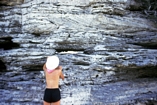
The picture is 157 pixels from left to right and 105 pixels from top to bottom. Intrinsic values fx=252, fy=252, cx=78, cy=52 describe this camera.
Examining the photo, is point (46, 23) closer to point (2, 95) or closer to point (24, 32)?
point (24, 32)

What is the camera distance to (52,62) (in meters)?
4.26

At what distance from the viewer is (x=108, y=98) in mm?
5395

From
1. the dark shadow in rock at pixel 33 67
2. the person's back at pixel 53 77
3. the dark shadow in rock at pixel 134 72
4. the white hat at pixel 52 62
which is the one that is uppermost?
the white hat at pixel 52 62

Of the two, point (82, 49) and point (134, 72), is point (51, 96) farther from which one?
point (134, 72)

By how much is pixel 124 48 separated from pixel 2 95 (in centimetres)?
298

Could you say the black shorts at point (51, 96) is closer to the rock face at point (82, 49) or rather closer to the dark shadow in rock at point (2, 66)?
the rock face at point (82, 49)

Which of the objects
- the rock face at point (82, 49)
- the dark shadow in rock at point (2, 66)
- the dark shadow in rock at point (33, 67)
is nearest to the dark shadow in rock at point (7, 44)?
the rock face at point (82, 49)

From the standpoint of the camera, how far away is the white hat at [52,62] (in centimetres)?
425

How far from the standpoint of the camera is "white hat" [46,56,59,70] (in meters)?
4.25

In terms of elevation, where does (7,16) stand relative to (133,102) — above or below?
above

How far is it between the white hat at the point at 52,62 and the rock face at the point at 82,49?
4.26 ft

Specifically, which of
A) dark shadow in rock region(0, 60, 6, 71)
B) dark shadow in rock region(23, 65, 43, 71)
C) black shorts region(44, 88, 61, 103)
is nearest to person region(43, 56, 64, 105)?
black shorts region(44, 88, 61, 103)

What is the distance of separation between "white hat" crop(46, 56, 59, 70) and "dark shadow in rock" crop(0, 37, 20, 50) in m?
2.10

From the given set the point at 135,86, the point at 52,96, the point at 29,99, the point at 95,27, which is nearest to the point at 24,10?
the point at 95,27
